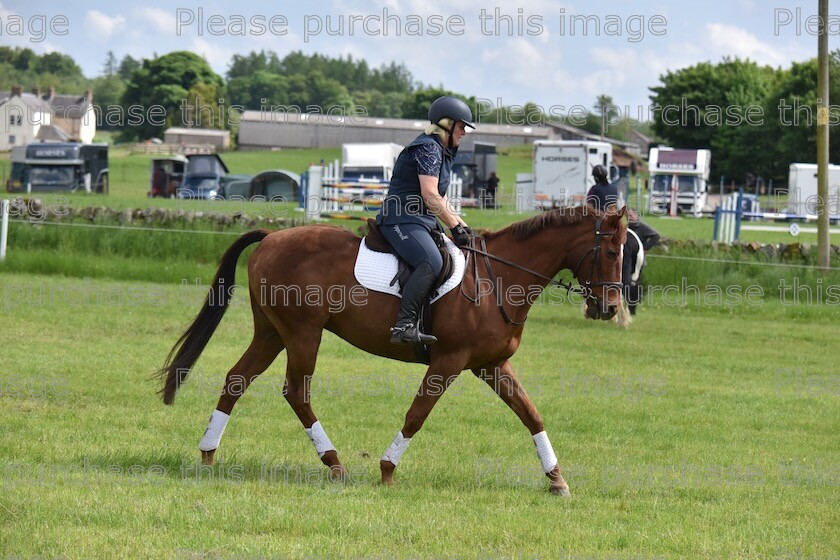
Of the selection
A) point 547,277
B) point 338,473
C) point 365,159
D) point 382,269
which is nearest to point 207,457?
point 338,473

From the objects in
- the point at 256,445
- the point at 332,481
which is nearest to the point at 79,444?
the point at 256,445

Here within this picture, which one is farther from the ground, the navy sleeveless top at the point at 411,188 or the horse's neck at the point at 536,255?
the navy sleeveless top at the point at 411,188

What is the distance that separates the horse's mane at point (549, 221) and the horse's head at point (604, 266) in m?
0.13

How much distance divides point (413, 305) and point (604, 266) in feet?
4.87

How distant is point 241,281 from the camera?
69.0 feet

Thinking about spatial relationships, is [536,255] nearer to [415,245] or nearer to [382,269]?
[415,245]

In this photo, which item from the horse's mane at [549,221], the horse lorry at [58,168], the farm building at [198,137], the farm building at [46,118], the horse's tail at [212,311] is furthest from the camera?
the farm building at [198,137]

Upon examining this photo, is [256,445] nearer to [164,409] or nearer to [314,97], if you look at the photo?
[164,409]

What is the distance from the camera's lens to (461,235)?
784 cm

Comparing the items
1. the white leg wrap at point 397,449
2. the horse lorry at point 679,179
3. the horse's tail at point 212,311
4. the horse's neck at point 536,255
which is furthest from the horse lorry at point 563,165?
the white leg wrap at point 397,449

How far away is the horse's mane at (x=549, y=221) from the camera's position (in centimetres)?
789

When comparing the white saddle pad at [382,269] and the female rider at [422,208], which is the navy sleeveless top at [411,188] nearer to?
the female rider at [422,208]

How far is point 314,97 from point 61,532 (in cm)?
16339

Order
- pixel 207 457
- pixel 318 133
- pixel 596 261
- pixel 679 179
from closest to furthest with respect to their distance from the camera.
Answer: pixel 596 261 < pixel 207 457 < pixel 679 179 < pixel 318 133
